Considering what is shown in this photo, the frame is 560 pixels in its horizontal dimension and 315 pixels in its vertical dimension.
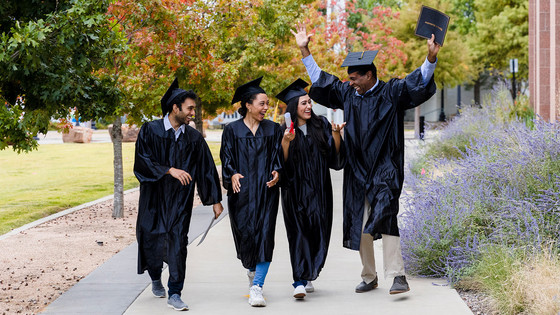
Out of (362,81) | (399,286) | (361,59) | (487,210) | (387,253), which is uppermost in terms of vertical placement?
(361,59)

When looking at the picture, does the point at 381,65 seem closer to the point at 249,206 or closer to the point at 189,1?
the point at 189,1

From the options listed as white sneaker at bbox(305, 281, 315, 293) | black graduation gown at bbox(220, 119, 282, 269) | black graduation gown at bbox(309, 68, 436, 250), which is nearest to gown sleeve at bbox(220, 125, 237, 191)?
black graduation gown at bbox(220, 119, 282, 269)

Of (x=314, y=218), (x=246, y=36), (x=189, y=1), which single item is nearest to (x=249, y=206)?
(x=314, y=218)

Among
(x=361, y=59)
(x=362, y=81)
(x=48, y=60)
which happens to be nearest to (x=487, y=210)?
(x=362, y=81)

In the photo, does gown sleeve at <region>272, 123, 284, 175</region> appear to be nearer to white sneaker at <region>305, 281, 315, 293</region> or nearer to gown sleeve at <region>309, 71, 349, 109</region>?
gown sleeve at <region>309, 71, 349, 109</region>

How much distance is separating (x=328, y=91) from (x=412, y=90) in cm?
81

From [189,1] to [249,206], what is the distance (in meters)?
6.54

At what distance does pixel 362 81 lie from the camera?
652 cm

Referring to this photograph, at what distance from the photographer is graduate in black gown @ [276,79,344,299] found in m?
6.50

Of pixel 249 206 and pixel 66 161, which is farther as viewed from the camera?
pixel 66 161

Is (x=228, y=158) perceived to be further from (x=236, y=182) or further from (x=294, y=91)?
(x=294, y=91)

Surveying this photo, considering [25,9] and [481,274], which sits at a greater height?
[25,9]

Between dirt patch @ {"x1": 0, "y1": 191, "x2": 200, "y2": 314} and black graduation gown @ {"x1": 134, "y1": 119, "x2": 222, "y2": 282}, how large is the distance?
3.52 feet

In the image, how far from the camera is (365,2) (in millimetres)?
50094
